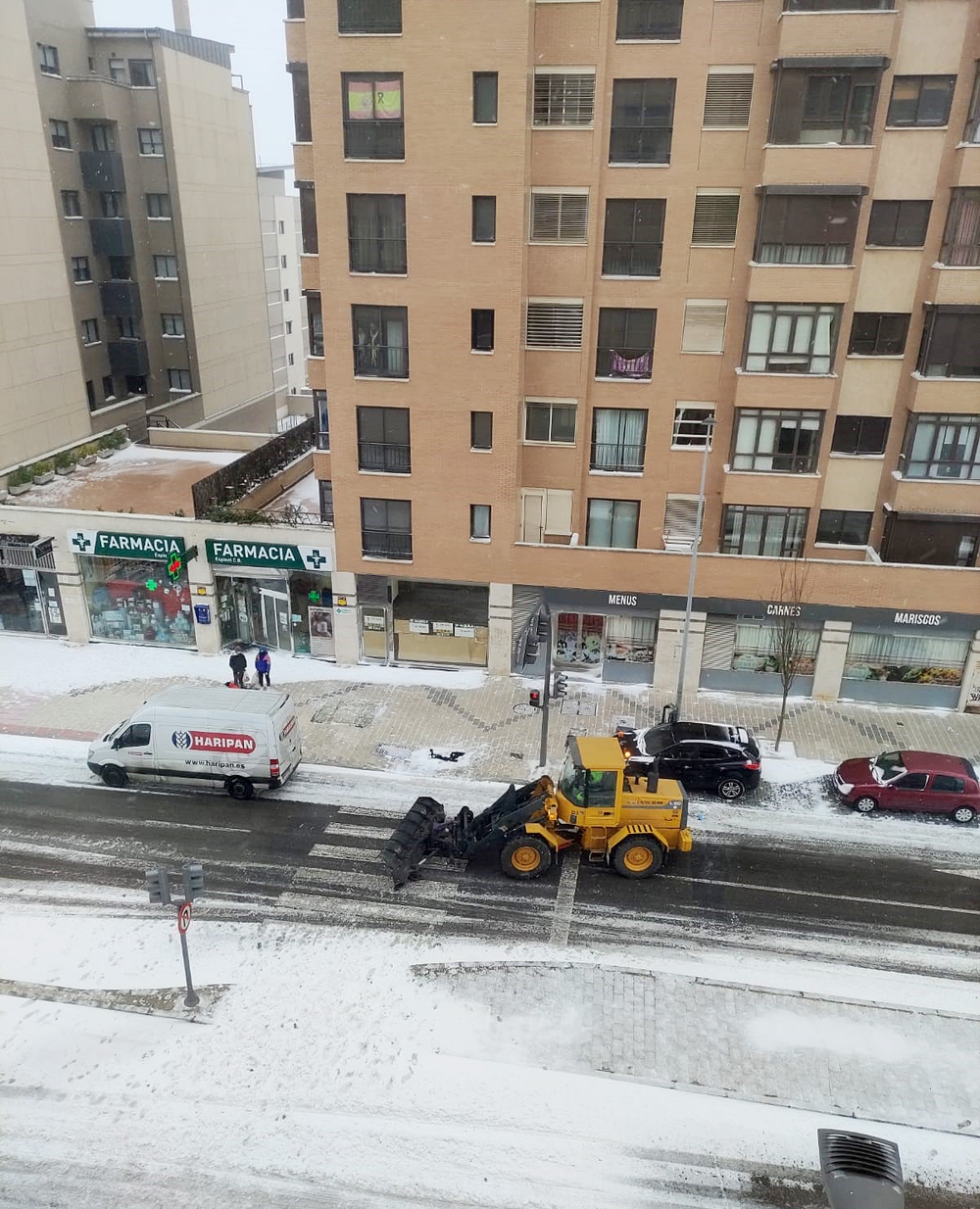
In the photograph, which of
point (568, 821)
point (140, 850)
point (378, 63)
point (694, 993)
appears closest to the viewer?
point (694, 993)

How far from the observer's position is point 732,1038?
14.3 m

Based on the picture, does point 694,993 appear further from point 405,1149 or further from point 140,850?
point 140,850

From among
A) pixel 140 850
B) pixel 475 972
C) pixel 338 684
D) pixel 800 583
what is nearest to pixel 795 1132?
pixel 475 972

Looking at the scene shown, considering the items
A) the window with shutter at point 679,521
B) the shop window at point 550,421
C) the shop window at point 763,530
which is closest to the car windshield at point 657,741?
the window with shutter at point 679,521

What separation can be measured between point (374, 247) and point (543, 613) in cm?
1140

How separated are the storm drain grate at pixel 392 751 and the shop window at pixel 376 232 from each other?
1330 centimetres

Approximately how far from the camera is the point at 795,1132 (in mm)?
12695

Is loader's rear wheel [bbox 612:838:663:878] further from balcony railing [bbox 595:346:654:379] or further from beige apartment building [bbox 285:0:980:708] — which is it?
balcony railing [bbox 595:346:654:379]

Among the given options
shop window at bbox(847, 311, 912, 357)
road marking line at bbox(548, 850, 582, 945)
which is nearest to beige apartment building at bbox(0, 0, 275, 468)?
road marking line at bbox(548, 850, 582, 945)

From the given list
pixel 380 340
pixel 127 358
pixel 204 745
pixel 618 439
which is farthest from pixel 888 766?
pixel 127 358

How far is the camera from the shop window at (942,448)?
2434 cm

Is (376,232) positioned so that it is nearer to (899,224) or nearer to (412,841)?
(899,224)

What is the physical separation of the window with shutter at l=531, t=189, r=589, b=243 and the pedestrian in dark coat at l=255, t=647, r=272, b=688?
49.1ft

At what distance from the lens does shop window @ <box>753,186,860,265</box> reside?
22594 mm
